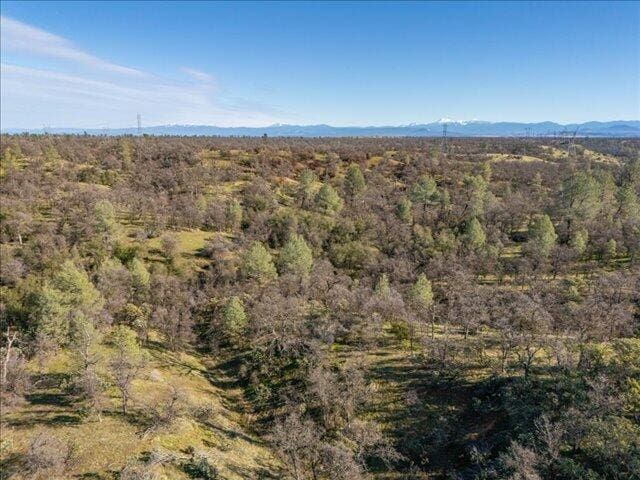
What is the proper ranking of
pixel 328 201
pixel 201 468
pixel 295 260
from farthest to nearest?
1. pixel 328 201
2. pixel 295 260
3. pixel 201 468

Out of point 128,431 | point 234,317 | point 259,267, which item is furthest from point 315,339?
point 259,267

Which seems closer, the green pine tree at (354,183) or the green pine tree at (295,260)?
the green pine tree at (295,260)

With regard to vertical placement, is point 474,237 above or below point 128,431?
above

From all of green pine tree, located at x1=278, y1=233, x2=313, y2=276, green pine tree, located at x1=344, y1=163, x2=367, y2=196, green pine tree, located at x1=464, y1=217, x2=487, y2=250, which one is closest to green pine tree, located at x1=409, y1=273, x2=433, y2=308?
green pine tree, located at x1=278, y1=233, x2=313, y2=276

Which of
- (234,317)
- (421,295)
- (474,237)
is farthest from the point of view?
(474,237)

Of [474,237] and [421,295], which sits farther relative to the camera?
[474,237]

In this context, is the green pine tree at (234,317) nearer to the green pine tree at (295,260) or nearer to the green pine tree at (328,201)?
the green pine tree at (295,260)

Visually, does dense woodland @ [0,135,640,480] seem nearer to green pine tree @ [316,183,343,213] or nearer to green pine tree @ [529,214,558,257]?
green pine tree @ [529,214,558,257]

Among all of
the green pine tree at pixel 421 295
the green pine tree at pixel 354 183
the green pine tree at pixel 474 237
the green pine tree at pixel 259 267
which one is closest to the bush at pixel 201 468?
the green pine tree at pixel 421 295

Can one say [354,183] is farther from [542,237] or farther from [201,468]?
[201,468]
